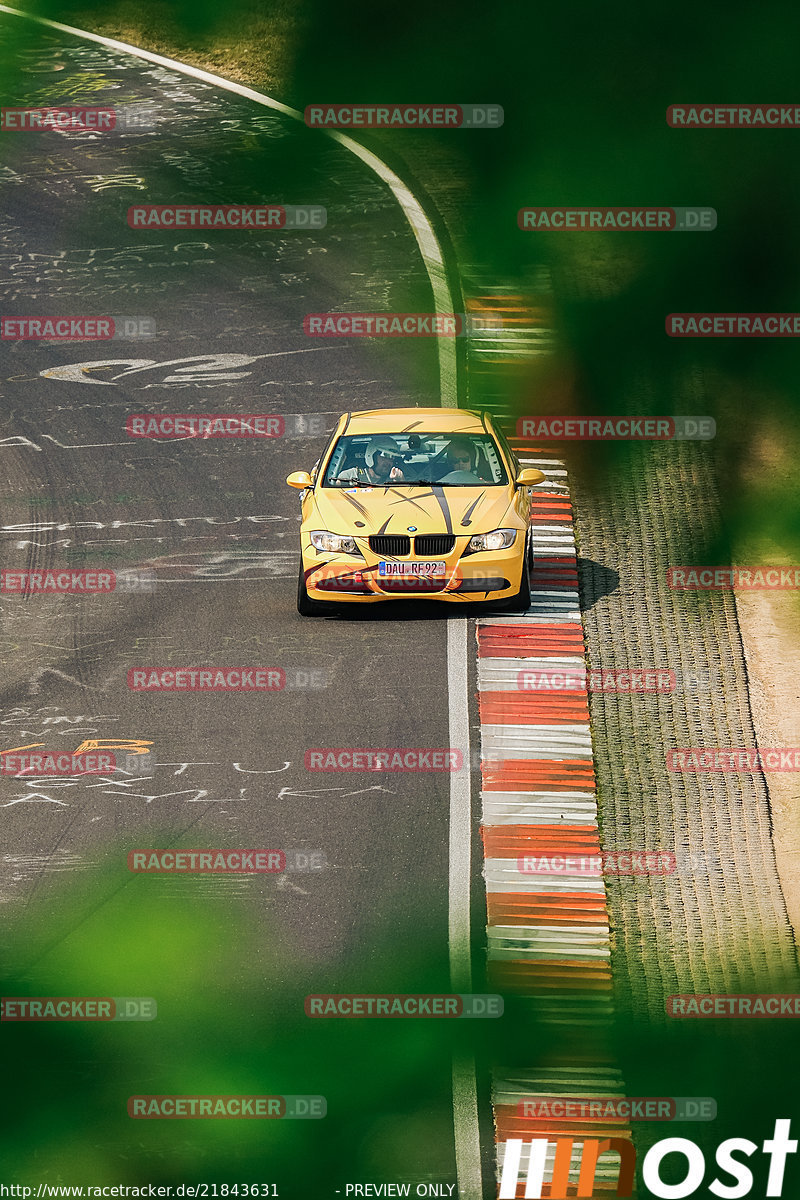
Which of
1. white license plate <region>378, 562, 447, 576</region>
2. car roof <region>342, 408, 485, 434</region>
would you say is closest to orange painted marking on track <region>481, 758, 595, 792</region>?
white license plate <region>378, 562, 447, 576</region>

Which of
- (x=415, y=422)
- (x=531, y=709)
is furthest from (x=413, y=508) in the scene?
(x=531, y=709)

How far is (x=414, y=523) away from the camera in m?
16.1

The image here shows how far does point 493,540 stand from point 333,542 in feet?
4.96

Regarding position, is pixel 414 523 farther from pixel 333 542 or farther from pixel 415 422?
pixel 415 422

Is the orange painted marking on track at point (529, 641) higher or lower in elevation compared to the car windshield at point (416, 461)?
lower

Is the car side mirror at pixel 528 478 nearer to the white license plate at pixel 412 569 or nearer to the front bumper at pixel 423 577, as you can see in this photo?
the front bumper at pixel 423 577

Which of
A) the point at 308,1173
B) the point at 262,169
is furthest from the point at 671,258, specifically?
the point at 308,1173

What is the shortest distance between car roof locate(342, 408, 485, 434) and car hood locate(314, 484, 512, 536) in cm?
98

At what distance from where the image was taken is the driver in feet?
55.1

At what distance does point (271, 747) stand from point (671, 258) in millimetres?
15631

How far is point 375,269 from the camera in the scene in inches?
1029

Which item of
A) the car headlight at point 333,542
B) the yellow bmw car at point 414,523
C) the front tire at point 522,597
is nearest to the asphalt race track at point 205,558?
the yellow bmw car at point 414,523

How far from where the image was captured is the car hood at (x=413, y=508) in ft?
52.7

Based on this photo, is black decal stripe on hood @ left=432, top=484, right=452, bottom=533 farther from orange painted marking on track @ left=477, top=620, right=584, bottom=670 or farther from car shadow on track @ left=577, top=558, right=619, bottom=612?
car shadow on track @ left=577, top=558, right=619, bottom=612
